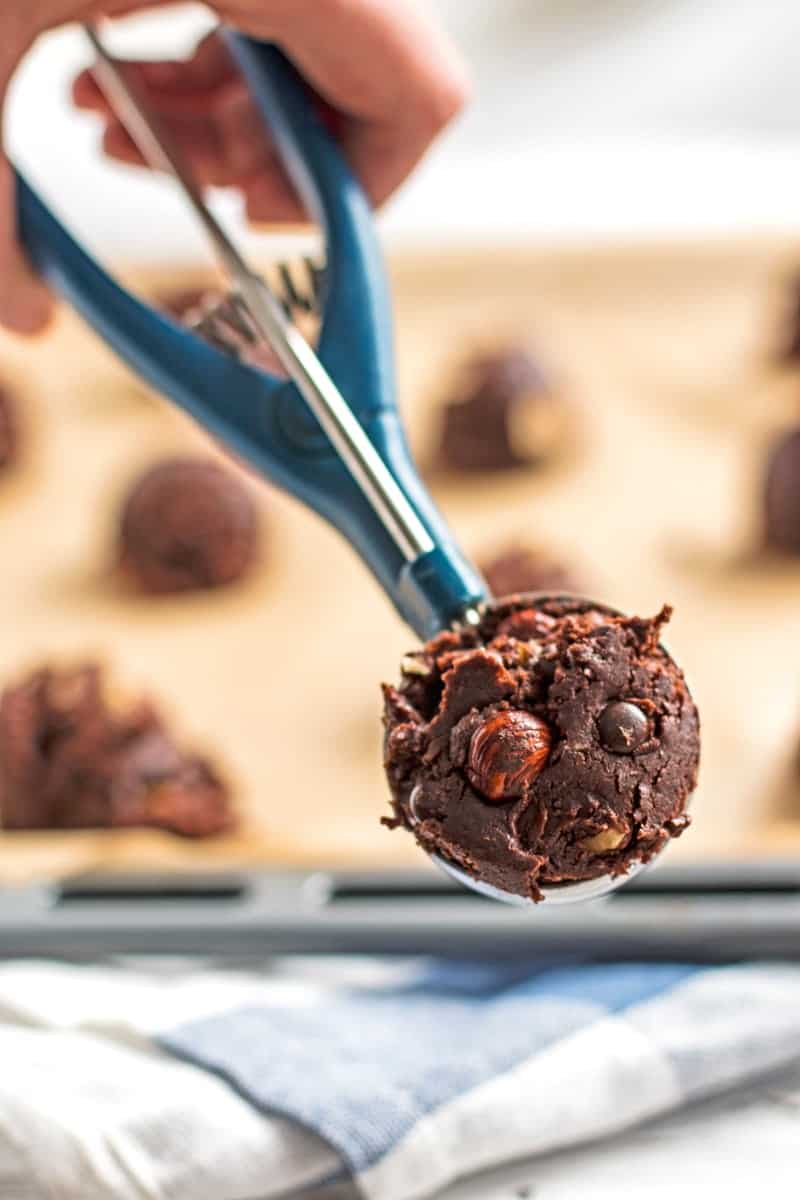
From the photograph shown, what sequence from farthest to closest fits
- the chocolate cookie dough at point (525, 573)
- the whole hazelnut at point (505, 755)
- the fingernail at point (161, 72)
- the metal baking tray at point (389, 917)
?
the chocolate cookie dough at point (525, 573) → the fingernail at point (161, 72) → the metal baking tray at point (389, 917) → the whole hazelnut at point (505, 755)

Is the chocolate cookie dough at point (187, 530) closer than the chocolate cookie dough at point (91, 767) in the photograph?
No

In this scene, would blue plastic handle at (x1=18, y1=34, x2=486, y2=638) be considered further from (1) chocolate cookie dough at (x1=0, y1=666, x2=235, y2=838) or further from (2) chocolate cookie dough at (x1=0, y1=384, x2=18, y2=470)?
(2) chocolate cookie dough at (x1=0, y1=384, x2=18, y2=470)

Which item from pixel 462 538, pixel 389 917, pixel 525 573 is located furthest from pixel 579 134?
pixel 389 917

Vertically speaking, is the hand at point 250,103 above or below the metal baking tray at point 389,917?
above

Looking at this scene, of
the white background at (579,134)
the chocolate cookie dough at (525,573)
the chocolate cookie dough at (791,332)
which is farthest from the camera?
the white background at (579,134)

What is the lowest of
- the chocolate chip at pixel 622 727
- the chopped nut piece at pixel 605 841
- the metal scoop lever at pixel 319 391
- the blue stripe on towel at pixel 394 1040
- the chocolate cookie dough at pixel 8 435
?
the blue stripe on towel at pixel 394 1040

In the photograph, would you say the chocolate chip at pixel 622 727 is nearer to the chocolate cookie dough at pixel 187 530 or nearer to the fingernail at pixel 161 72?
the fingernail at pixel 161 72

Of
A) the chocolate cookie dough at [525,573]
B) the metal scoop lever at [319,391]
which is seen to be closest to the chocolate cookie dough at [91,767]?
the chocolate cookie dough at [525,573]
